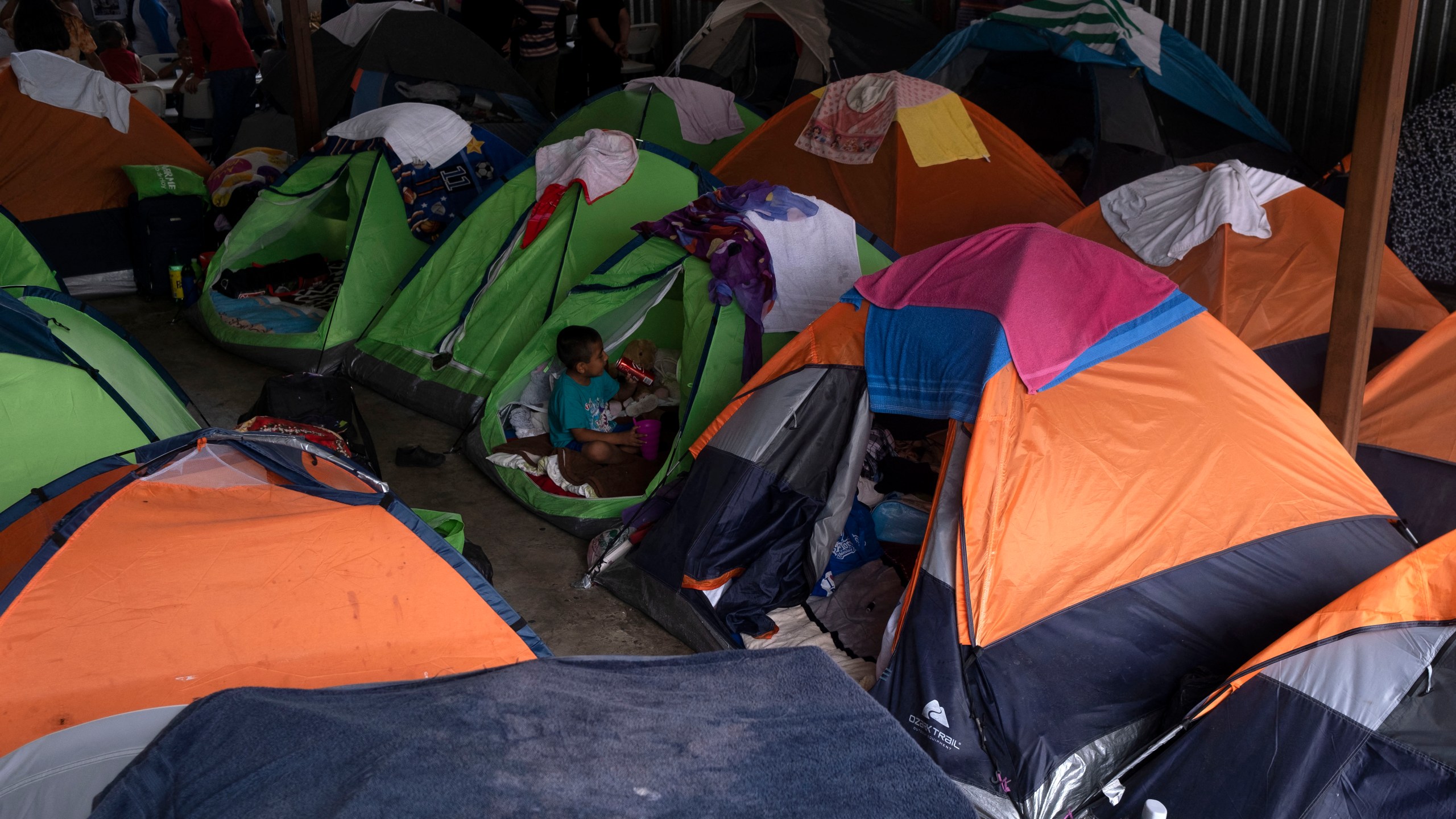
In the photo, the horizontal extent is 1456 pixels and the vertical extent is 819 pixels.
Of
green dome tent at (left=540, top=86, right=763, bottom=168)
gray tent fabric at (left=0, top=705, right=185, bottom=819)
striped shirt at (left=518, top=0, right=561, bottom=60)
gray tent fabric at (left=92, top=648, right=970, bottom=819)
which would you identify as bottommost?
gray tent fabric at (left=0, top=705, right=185, bottom=819)

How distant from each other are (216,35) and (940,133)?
535 cm

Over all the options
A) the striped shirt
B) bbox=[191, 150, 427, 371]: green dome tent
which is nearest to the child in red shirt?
the striped shirt

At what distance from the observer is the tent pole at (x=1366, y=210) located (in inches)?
116

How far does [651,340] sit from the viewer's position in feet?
16.0

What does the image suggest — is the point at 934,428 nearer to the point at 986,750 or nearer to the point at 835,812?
the point at 986,750

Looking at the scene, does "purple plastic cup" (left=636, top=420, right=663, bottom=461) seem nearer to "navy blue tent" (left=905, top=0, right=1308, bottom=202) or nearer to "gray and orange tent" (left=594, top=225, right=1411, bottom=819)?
"gray and orange tent" (left=594, top=225, right=1411, bottom=819)

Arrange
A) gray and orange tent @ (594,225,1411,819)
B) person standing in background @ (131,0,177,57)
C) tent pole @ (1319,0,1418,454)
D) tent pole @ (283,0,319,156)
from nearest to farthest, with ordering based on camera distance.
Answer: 1. gray and orange tent @ (594,225,1411,819)
2. tent pole @ (1319,0,1418,454)
3. tent pole @ (283,0,319,156)
4. person standing in background @ (131,0,177,57)

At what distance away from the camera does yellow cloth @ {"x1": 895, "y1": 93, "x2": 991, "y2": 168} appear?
18.6 feet

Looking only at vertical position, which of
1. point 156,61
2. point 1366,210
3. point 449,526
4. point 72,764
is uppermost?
point 1366,210

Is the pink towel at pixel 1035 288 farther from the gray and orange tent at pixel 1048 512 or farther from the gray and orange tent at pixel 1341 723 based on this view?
the gray and orange tent at pixel 1341 723

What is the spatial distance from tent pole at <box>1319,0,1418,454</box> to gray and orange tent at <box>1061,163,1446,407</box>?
0.82 m

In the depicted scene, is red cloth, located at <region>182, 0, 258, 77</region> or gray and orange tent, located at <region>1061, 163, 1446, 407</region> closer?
gray and orange tent, located at <region>1061, 163, 1446, 407</region>

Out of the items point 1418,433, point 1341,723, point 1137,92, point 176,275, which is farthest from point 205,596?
point 1137,92

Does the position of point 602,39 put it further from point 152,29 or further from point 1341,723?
point 1341,723
